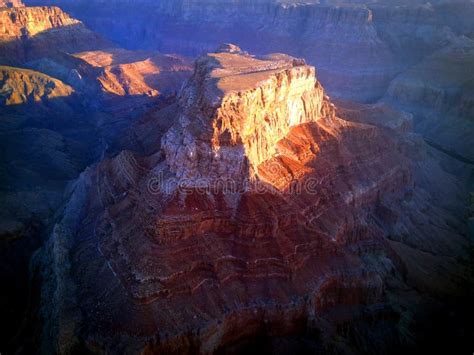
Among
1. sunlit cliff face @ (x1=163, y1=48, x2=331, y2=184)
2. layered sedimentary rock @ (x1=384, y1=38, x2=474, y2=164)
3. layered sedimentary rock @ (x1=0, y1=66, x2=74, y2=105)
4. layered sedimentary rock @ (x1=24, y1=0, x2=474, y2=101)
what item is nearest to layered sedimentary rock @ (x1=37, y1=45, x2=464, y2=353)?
sunlit cliff face @ (x1=163, y1=48, x2=331, y2=184)

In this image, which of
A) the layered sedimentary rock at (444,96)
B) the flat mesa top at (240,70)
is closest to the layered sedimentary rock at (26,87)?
the flat mesa top at (240,70)

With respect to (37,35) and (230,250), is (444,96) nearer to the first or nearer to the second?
(230,250)

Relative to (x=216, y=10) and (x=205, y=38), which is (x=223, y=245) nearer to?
(x=205, y=38)

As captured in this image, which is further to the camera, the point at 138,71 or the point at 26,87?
the point at 138,71

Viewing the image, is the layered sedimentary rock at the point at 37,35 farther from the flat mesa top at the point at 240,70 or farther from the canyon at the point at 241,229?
the flat mesa top at the point at 240,70

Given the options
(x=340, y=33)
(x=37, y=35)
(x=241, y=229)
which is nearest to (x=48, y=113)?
(x=37, y=35)

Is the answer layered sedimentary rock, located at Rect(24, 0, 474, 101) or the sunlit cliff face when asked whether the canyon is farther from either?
layered sedimentary rock, located at Rect(24, 0, 474, 101)
